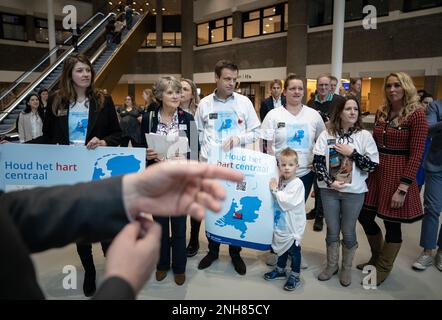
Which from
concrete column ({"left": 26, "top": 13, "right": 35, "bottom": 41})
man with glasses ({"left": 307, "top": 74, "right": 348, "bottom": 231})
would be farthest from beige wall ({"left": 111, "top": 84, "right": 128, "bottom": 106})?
man with glasses ({"left": 307, "top": 74, "right": 348, "bottom": 231})

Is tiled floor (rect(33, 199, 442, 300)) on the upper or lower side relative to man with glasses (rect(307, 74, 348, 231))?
lower

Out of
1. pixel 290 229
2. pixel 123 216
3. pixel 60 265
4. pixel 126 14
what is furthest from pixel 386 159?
pixel 126 14

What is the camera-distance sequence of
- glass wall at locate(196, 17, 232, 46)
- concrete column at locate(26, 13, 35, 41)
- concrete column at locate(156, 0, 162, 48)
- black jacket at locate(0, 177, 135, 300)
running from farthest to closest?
1. concrete column at locate(156, 0, 162, 48)
2. glass wall at locate(196, 17, 232, 46)
3. concrete column at locate(26, 13, 35, 41)
4. black jacket at locate(0, 177, 135, 300)


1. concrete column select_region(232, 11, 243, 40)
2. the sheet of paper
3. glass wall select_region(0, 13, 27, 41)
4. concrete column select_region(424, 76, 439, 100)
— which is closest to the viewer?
the sheet of paper

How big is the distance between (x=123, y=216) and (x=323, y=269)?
292 centimetres

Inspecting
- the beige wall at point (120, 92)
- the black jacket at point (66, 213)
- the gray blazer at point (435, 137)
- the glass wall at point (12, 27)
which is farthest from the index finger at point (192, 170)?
the beige wall at point (120, 92)

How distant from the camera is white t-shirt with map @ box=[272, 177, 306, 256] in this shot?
2.96 meters

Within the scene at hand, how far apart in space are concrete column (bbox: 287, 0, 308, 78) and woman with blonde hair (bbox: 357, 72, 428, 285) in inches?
484

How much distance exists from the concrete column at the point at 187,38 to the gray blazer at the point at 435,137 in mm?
18967

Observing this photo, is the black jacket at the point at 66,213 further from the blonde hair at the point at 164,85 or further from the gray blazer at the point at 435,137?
the gray blazer at the point at 435,137

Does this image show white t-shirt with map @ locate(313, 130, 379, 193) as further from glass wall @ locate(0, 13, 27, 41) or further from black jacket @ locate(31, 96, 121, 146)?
glass wall @ locate(0, 13, 27, 41)

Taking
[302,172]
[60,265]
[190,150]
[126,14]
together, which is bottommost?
[60,265]

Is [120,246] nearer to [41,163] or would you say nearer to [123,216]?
[123,216]

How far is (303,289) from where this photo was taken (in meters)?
2.93
